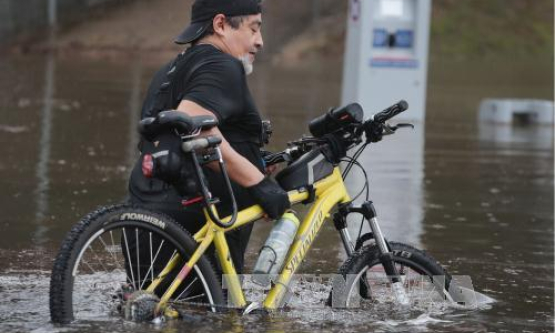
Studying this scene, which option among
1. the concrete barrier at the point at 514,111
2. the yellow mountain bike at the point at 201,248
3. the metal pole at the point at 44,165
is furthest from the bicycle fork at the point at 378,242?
the concrete barrier at the point at 514,111

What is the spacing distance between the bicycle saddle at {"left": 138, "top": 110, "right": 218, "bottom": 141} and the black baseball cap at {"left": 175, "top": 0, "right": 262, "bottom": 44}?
501mm

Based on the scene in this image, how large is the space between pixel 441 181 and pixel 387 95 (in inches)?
221

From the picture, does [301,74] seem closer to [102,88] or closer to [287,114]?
[102,88]

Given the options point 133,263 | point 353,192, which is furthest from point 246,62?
point 353,192

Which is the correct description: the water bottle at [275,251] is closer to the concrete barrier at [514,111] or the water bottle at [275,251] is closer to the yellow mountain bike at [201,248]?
the yellow mountain bike at [201,248]

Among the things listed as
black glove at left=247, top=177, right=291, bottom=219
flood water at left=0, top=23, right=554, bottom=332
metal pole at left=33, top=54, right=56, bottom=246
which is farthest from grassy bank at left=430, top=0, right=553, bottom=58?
black glove at left=247, top=177, right=291, bottom=219

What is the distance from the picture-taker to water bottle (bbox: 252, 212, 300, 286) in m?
5.50

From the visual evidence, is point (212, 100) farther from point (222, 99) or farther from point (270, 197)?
point (270, 197)

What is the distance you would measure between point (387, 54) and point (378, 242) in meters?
11.7

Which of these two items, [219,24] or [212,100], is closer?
[212,100]

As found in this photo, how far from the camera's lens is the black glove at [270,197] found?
5.43 m

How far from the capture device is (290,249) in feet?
18.7

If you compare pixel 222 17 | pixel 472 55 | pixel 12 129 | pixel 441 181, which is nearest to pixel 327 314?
pixel 222 17

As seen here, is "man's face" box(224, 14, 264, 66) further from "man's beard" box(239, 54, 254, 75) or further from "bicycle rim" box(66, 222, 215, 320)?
"bicycle rim" box(66, 222, 215, 320)
